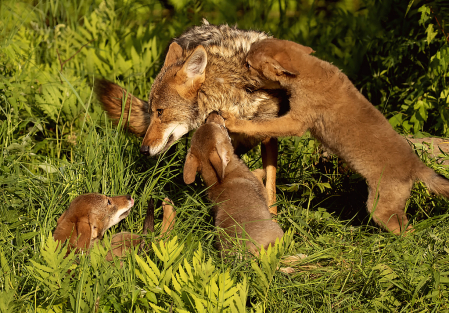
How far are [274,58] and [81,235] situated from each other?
204 cm

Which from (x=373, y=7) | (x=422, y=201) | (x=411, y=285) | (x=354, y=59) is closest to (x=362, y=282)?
(x=411, y=285)

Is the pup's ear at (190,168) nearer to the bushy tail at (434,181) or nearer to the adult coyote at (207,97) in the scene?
the adult coyote at (207,97)

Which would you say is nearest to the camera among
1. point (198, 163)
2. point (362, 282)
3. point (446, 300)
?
point (446, 300)

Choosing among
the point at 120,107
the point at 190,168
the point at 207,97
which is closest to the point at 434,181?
the point at 190,168

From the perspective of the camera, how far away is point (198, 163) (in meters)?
3.62

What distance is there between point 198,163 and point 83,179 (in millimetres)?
1013

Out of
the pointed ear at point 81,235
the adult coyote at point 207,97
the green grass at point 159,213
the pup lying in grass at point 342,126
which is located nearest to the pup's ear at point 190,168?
the green grass at point 159,213

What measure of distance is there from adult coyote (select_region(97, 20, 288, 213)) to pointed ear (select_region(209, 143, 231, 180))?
61cm

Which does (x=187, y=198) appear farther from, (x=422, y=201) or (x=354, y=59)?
(x=354, y=59)

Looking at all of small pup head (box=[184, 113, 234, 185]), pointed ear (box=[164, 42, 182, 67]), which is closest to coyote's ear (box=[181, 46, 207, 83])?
pointed ear (box=[164, 42, 182, 67])

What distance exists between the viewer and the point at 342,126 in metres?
3.66

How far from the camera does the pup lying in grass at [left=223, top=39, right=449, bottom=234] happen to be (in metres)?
3.50

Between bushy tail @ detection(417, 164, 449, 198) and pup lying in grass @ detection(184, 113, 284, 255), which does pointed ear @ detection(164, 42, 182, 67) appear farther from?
bushy tail @ detection(417, 164, 449, 198)

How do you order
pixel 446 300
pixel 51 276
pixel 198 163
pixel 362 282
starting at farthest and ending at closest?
pixel 198 163
pixel 362 282
pixel 446 300
pixel 51 276
